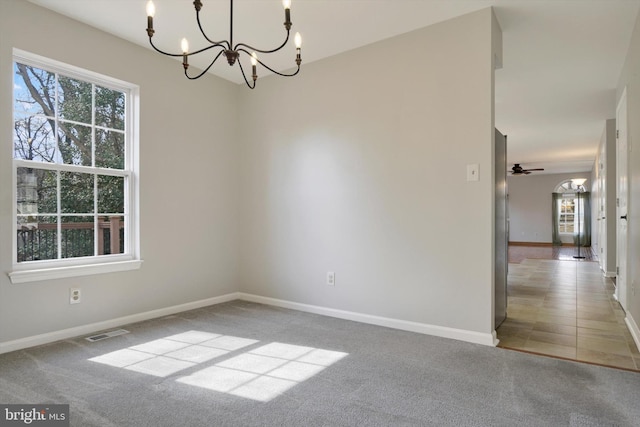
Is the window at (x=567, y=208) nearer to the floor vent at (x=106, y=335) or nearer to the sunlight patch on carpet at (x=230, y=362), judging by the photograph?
the sunlight patch on carpet at (x=230, y=362)

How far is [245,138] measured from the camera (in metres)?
4.53

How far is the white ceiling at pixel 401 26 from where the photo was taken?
2893mm

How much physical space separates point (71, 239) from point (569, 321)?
4500 mm

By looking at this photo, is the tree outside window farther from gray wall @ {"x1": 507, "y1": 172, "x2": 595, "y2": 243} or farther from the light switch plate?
gray wall @ {"x1": 507, "y1": 172, "x2": 595, "y2": 243}

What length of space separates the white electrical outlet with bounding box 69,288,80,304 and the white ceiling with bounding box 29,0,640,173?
2.20 meters

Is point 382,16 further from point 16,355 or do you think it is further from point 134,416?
point 16,355

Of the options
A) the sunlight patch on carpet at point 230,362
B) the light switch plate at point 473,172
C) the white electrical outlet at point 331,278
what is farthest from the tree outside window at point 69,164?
the light switch plate at point 473,172

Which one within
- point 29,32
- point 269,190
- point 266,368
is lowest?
point 266,368

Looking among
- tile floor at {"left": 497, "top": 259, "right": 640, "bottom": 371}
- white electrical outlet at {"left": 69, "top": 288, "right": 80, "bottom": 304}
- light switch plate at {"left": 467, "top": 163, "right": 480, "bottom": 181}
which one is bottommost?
tile floor at {"left": 497, "top": 259, "right": 640, "bottom": 371}

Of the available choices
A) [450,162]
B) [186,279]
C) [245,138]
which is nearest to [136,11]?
[245,138]

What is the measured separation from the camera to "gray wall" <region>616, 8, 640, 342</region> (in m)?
2.97

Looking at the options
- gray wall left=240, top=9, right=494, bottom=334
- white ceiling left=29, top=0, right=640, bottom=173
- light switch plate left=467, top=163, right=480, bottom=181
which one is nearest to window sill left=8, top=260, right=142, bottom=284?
gray wall left=240, top=9, right=494, bottom=334

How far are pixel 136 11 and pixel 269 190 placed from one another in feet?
6.75

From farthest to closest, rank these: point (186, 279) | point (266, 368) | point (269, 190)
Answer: point (269, 190)
point (186, 279)
point (266, 368)
